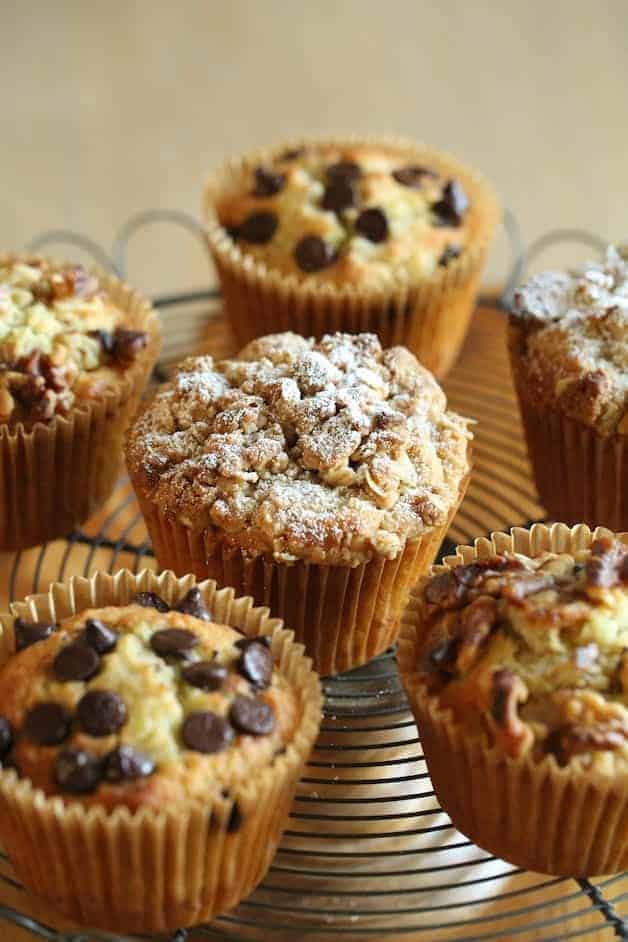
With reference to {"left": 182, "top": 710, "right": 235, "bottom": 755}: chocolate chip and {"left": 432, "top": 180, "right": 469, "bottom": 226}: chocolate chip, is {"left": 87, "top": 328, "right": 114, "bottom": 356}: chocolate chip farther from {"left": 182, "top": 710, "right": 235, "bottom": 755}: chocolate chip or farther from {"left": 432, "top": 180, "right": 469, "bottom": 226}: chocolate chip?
{"left": 182, "top": 710, "right": 235, "bottom": 755}: chocolate chip

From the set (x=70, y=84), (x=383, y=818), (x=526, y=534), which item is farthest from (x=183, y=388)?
(x=70, y=84)

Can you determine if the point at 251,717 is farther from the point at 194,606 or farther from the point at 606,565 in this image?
the point at 606,565

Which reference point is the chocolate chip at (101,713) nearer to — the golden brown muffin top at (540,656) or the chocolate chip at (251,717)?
the chocolate chip at (251,717)

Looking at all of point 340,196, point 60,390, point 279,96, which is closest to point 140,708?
point 60,390

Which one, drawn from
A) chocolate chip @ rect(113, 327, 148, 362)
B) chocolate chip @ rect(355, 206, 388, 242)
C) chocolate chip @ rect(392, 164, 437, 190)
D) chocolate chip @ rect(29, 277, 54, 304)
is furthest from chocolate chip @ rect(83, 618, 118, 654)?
chocolate chip @ rect(392, 164, 437, 190)

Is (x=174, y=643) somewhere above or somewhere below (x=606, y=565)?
below

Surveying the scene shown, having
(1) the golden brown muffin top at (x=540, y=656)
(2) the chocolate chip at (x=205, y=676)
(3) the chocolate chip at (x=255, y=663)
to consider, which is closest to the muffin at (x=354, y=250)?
(1) the golden brown muffin top at (x=540, y=656)
